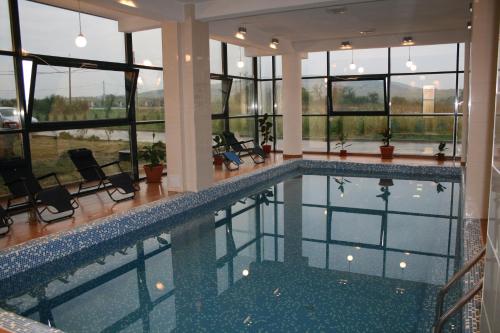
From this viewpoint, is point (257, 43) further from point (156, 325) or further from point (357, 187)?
point (156, 325)

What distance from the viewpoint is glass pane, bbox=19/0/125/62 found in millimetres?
6393

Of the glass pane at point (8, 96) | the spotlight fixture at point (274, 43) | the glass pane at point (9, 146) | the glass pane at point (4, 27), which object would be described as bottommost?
the glass pane at point (9, 146)

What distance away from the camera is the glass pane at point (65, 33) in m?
6.39

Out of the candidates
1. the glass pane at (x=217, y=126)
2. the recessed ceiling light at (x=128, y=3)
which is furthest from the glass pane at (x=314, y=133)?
the recessed ceiling light at (x=128, y=3)

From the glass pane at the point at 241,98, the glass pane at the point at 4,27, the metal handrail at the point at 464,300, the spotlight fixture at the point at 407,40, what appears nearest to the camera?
the metal handrail at the point at 464,300

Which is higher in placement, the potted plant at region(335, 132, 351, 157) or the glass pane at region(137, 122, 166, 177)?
the glass pane at region(137, 122, 166, 177)

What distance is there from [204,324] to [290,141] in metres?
8.55

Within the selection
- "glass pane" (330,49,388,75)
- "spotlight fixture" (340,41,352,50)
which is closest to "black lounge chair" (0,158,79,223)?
"spotlight fixture" (340,41,352,50)

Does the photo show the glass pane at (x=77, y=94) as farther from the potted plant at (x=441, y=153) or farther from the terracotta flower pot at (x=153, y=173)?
the potted plant at (x=441, y=153)

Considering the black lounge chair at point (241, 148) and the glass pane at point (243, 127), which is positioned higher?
the glass pane at point (243, 127)

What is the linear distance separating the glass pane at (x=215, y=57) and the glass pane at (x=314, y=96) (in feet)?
9.26

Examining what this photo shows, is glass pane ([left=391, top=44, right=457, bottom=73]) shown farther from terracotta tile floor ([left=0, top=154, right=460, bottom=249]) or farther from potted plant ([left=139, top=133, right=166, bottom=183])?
potted plant ([left=139, top=133, right=166, bottom=183])

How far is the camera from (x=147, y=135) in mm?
8891

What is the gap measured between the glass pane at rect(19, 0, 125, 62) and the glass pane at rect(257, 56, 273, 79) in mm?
5639
